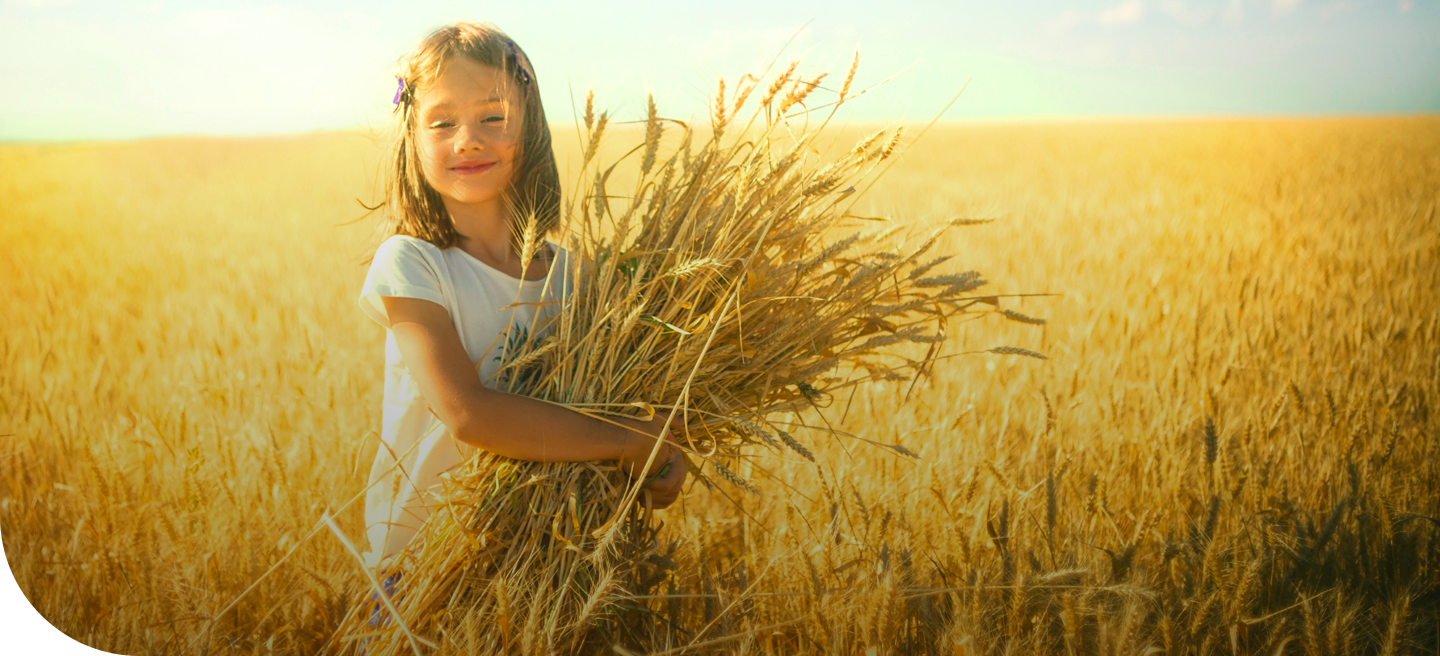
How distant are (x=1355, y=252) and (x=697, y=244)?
164 inches

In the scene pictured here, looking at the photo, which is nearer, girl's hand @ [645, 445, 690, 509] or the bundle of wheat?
the bundle of wheat

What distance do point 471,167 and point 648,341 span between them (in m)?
0.43

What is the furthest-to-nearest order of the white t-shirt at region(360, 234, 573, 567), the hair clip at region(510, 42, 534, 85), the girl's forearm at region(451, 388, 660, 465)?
the hair clip at region(510, 42, 534, 85), the white t-shirt at region(360, 234, 573, 567), the girl's forearm at region(451, 388, 660, 465)

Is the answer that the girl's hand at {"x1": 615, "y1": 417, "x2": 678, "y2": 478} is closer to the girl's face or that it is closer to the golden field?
the golden field

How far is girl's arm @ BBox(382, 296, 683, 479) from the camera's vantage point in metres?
1.11

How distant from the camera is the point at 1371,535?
1.67 meters

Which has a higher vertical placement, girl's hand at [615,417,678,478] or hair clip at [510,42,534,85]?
hair clip at [510,42,534,85]

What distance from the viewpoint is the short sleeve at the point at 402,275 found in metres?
1.14

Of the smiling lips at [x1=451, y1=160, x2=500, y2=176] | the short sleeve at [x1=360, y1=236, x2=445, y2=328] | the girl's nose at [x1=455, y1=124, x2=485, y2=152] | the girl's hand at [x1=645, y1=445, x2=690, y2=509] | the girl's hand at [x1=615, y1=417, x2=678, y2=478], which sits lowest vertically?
the girl's hand at [x1=645, y1=445, x2=690, y2=509]

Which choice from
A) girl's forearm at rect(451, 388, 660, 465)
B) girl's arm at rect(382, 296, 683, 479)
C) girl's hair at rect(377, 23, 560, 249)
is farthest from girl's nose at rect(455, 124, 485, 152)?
girl's forearm at rect(451, 388, 660, 465)

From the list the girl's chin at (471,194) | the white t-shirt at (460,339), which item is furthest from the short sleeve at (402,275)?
the girl's chin at (471,194)

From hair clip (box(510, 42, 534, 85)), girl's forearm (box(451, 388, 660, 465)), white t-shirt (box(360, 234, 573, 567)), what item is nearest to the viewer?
girl's forearm (box(451, 388, 660, 465))

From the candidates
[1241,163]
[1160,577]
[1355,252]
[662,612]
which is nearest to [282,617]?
[662,612]

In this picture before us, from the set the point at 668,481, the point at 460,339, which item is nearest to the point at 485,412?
the point at 460,339
